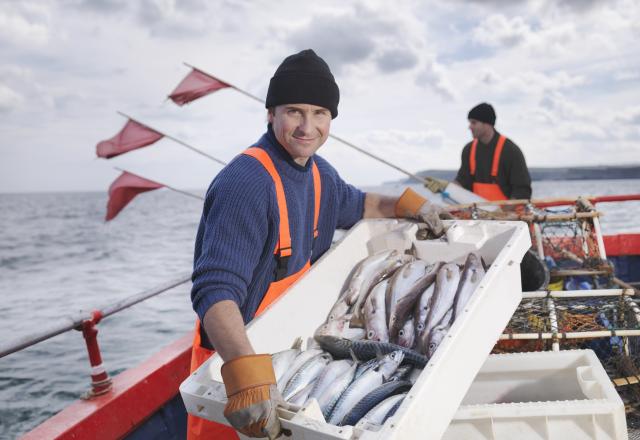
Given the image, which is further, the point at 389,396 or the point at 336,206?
the point at 336,206

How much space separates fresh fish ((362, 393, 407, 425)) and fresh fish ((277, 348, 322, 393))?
0.44 meters

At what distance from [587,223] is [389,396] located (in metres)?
3.69

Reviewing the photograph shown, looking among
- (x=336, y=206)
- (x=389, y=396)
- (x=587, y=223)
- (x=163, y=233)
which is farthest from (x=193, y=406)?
(x=163, y=233)

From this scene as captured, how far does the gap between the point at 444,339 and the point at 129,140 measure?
276 inches

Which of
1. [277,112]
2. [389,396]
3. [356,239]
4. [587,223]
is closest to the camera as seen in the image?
[389,396]

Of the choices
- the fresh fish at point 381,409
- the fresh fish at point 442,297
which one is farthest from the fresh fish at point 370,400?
the fresh fish at point 442,297

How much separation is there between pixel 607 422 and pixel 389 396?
1.18m

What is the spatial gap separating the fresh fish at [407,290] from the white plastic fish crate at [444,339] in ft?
1.02

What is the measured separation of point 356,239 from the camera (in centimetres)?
350

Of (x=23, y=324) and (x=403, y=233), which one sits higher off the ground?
(x=403, y=233)

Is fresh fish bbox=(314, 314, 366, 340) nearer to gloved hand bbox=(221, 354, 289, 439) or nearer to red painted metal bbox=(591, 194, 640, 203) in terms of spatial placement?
gloved hand bbox=(221, 354, 289, 439)

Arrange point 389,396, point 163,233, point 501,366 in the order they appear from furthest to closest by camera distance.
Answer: point 163,233 → point 501,366 → point 389,396

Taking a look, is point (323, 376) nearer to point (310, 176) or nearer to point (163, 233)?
point (310, 176)

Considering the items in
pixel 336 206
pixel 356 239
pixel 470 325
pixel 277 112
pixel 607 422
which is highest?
pixel 277 112
